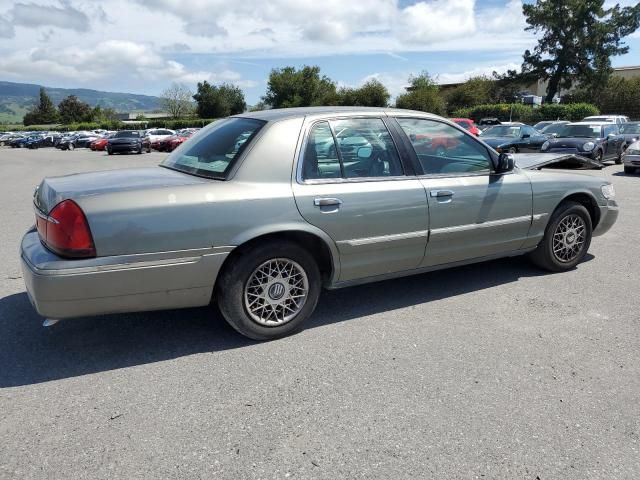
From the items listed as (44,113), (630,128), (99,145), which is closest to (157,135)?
(99,145)

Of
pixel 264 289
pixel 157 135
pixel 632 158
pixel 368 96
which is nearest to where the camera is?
pixel 264 289

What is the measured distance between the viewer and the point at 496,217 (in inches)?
176

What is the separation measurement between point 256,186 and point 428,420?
70.5 inches

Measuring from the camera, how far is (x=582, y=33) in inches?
2083

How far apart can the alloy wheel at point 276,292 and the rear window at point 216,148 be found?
725mm

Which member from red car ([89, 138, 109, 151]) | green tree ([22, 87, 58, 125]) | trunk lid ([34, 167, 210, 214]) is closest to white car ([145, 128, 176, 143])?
red car ([89, 138, 109, 151])

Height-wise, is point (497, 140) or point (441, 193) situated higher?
point (497, 140)

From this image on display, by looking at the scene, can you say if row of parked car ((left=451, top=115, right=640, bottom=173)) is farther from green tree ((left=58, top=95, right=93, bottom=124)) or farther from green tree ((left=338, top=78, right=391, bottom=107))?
green tree ((left=58, top=95, right=93, bottom=124))

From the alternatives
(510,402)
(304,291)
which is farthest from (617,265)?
(304,291)

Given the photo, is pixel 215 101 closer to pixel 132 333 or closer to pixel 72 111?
pixel 72 111

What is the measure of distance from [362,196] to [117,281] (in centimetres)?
176

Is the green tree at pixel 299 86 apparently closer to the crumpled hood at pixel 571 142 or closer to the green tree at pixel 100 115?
the green tree at pixel 100 115

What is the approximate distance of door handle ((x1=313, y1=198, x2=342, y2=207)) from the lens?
3.58 metres

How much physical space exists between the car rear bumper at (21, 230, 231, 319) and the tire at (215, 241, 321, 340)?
0.13 m
